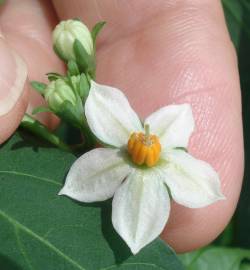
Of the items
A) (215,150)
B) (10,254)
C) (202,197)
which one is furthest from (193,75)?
(10,254)

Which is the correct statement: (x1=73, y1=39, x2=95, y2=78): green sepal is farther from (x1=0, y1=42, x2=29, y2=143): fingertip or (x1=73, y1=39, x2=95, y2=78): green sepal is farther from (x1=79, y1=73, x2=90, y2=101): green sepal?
(x1=0, y1=42, x2=29, y2=143): fingertip

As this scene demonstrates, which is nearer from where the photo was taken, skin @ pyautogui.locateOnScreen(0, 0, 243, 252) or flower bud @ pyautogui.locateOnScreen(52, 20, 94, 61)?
flower bud @ pyautogui.locateOnScreen(52, 20, 94, 61)

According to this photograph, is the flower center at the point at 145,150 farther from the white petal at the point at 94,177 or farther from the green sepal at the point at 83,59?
the green sepal at the point at 83,59

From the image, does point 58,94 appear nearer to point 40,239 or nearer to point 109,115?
point 109,115

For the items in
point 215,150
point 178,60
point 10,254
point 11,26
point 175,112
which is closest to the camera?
point 10,254

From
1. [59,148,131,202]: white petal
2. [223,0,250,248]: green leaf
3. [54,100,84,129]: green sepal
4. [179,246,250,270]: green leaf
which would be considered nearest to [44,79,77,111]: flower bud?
[54,100,84,129]: green sepal

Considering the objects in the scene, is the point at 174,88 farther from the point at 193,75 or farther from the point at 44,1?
the point at 44,1

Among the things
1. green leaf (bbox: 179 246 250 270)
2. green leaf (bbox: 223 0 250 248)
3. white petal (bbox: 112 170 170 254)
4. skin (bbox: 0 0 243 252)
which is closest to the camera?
white petal (bbox: 112 170 170 254)
